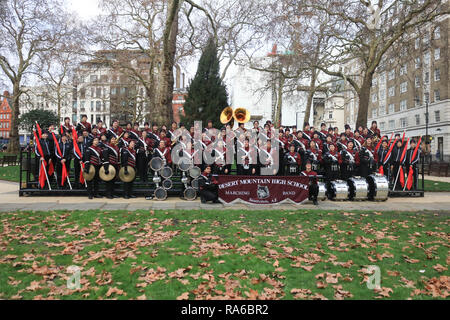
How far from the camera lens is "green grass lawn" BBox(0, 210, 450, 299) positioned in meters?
4.75

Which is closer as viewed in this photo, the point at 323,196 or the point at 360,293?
the point at 360,293

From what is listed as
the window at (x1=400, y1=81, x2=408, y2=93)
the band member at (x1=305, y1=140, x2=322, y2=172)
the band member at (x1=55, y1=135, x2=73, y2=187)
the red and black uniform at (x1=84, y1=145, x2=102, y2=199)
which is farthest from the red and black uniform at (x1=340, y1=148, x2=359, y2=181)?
the window at (x1=400, y1=81, x2=408, y2=93)

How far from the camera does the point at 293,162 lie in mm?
13281

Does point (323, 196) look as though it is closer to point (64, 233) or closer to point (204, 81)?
point (64, 233)

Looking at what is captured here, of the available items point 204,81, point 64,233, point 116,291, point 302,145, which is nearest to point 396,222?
point 302,145

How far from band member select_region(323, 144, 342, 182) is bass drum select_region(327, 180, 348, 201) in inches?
21.5

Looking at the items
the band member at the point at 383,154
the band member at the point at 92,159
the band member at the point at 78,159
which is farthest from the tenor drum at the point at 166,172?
the band member at the point at 383,154

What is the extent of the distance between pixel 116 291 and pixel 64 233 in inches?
135

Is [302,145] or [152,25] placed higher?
[152,25]

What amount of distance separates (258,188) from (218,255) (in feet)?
18.5

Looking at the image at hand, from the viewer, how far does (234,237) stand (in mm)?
7262
